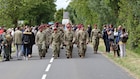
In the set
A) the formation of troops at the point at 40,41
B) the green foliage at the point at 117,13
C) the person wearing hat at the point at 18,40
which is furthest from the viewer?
the green foliage at the point at 117,13

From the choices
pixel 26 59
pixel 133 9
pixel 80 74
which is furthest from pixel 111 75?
pixel 133 9

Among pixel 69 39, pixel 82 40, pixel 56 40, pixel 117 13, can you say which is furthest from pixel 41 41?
pixel 117 13

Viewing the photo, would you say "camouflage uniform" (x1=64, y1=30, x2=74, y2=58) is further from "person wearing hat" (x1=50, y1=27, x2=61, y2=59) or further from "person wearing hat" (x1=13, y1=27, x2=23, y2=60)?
"person wearing hat" (x1=13, y1=27, x2=23, y2=60)

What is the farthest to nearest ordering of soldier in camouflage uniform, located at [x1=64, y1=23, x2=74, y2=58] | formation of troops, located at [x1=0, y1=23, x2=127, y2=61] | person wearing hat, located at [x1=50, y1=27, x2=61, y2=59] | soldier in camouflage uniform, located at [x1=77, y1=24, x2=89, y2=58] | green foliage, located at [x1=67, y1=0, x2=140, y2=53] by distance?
green foliage, located at [x1=67, y1=0, x2=140, y2=53]
soldier in camouflage uniform, located at [x1=77, y1=24, x2=89, y2=58]
soldier in camouflage uniform, located at [x1=64, y1=23, x2=74, y2=58]
person wearing hat, located at [x1=50, y1=27, x2=61, y2=59]
formation of troops, located at [x1=0, y1=23, x2=127, y2=61]

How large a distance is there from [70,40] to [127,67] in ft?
23.1

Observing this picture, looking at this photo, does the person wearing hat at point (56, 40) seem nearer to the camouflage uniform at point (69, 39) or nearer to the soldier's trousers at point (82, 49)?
the camouflage uniform at point (69, 39)

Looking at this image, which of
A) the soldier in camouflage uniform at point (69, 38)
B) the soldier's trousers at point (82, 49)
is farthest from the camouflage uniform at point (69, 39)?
the soldier's trousers at point (82, 49)

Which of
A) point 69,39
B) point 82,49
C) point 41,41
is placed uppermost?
point 69,39

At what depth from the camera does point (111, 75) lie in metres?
16.0

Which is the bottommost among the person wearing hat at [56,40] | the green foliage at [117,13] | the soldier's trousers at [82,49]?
the soldier's trousers at [82,49]

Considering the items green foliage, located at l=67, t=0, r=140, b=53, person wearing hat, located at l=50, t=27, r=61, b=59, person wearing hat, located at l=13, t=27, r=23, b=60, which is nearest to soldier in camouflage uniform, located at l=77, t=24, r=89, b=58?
person wearing hat, located at l=50, t=27, r=61, b=59

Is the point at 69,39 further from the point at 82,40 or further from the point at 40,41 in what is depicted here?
the point at 40,41

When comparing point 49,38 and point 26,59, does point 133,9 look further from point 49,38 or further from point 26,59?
point 26,59

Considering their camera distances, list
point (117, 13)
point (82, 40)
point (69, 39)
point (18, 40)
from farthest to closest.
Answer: point (117, 13) → point (82, 40) → point (69, 39) → point (18, 40)
